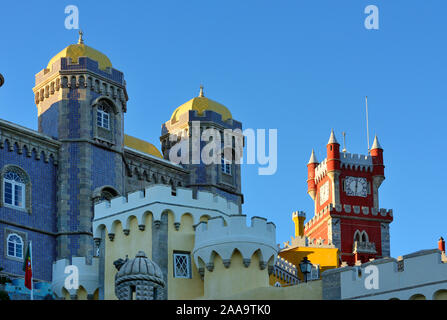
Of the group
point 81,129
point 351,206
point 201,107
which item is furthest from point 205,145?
point 351,206

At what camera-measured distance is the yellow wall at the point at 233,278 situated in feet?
124

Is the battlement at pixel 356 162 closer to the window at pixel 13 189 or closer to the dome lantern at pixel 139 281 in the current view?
the window at pixel 13 189

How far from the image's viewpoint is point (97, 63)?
5216 centimetres

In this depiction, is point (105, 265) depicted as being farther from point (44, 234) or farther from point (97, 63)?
point (97, 63)

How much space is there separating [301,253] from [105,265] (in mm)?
30778

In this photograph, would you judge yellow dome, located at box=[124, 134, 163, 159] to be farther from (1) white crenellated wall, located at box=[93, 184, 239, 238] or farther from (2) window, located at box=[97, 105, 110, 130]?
(1) white crenellated wall, located at box=[93, 184, 239, 238]

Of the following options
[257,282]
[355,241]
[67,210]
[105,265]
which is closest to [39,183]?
[67,210]

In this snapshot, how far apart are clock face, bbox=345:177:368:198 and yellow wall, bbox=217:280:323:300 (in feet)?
195

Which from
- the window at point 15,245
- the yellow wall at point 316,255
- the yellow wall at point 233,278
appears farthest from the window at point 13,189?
the yellow wall at point 316,255

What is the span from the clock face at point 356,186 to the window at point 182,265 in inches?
2198

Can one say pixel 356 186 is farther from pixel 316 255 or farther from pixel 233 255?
pixel 233 255

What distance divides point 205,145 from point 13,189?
41.0ft

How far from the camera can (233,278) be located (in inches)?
1490

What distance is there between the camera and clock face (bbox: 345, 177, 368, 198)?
9400 cm
